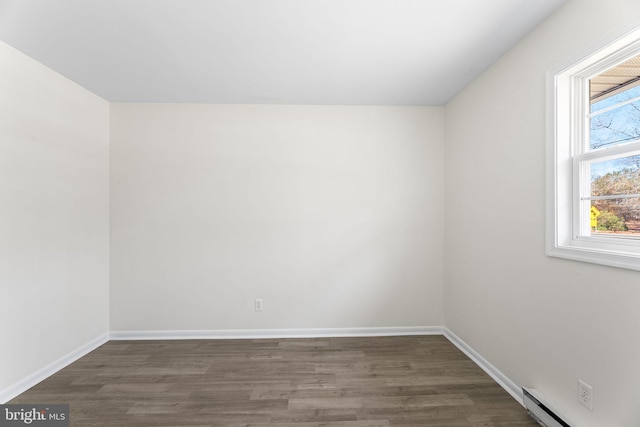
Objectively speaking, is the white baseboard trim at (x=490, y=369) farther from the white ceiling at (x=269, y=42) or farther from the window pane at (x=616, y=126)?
the white ceiling at (x=269, y=42)

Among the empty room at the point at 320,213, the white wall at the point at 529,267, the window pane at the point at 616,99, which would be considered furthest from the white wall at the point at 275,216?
the window pane at the point at 616,99

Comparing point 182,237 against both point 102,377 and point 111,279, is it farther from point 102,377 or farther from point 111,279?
point 102,377

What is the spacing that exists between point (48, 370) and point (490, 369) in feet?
12.1

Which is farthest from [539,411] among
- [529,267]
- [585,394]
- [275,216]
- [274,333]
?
[275,216]

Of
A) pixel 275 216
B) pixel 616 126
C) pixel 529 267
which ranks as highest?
pixel 616 126

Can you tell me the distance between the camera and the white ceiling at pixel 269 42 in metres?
1.80

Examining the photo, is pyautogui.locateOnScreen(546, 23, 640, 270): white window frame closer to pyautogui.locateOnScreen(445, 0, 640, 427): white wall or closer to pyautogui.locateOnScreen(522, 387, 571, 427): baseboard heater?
pyautogui.locateOnScreen(445, 0, 640, 427): white wall

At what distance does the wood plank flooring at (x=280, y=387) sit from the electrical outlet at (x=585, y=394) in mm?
396

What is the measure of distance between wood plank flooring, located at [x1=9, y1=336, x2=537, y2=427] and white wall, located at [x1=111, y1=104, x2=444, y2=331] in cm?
40

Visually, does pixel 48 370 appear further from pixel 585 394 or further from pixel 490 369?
pixel 585 394

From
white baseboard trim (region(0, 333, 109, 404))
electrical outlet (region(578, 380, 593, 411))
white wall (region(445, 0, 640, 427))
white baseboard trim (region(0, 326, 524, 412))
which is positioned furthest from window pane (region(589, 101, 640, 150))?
white baseboard trim (region(0, 333, 109, 404))

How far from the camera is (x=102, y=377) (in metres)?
2.46

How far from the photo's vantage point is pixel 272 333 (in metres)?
3.27

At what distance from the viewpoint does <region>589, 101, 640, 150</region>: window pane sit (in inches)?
60.9
